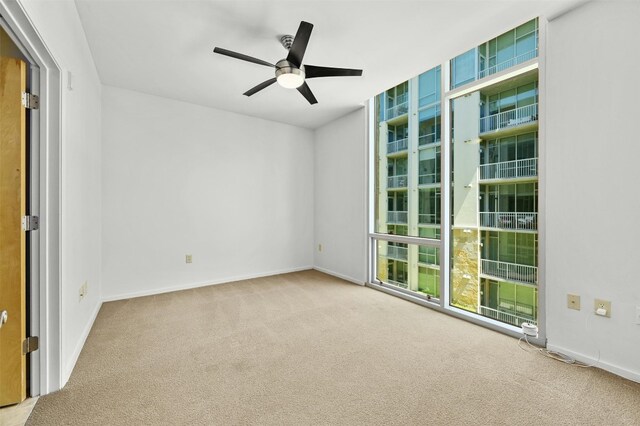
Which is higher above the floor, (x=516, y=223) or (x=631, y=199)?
(x=631, y=199)

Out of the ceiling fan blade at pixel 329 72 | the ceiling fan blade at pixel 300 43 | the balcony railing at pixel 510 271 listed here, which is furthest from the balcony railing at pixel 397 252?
the ceiling fan blade at pixel 300 43

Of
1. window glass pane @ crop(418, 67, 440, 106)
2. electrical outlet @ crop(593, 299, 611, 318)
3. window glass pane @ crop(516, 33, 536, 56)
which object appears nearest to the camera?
electrical outlet @ crop(593, 299, 611, 318)

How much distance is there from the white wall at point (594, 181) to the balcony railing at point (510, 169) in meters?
0.23

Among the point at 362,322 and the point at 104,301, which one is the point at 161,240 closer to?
the point at 104,301

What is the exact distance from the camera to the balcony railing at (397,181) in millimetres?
3604

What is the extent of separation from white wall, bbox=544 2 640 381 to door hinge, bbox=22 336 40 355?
3.47 meters

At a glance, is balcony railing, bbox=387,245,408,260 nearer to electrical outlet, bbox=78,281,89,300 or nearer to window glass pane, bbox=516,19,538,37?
window glass pane, bbox=516,19,538,37

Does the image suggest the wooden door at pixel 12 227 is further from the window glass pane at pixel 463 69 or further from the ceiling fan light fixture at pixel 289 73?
the window glass pane at pixel 463 69

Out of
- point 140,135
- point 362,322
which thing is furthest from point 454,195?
point 140,135

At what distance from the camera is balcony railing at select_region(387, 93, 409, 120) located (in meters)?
3.50

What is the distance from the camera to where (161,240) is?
3643 mm

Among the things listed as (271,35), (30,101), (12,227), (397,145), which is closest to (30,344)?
(12,227)

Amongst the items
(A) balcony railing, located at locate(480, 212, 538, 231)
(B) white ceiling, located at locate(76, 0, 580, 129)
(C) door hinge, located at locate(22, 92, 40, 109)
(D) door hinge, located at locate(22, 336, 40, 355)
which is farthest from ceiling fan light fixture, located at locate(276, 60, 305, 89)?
(D) door hinge, located at locate(22, 336, 40, 355)

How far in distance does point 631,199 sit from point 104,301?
4853mm
